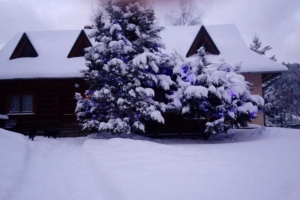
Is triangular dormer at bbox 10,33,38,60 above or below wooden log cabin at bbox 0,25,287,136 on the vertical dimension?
above

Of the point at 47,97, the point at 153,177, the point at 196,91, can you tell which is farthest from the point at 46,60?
the point at 153,177

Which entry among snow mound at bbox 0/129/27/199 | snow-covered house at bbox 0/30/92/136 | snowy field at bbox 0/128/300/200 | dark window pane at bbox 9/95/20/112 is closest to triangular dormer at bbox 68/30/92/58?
snow-covered house at bbox 0/30/92/136

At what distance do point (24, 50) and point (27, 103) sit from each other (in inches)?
159

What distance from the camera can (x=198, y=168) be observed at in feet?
14.6

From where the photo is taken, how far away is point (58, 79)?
14695 millimetres

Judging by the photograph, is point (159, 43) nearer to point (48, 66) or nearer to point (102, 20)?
point (102, 20)

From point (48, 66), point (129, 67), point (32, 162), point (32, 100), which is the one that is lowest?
point (32, 162)

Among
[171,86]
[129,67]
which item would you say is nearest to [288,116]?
[171,86]

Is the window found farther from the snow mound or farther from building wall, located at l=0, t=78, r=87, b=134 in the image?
the snow mound

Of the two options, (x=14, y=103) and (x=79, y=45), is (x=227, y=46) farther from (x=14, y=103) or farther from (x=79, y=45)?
(x=14, y=103)

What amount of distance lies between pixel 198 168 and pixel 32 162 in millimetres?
4729

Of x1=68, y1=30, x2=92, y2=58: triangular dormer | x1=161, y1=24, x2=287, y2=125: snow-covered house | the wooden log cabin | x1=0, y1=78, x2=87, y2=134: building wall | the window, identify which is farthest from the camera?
x1=68, y1=30, x2=92, y2=58: triangular dormer

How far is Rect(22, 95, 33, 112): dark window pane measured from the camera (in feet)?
49.4

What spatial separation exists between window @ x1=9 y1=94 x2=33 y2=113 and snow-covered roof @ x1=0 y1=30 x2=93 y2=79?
173 cm
